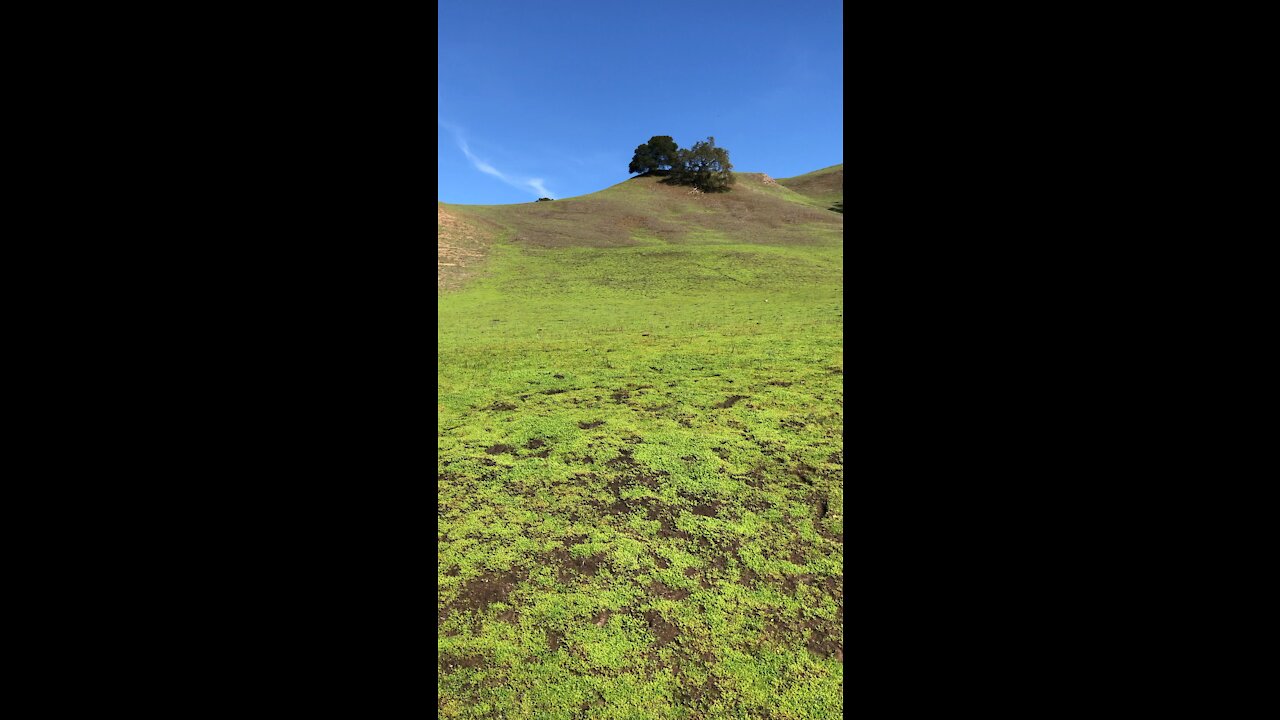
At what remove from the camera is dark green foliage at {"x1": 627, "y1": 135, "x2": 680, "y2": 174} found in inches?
1853

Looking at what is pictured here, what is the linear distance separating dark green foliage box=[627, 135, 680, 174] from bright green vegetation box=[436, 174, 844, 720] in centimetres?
4005

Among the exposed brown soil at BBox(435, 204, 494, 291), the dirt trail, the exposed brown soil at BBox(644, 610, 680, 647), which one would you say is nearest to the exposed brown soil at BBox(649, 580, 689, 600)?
the exposed brown soil at BBox(644, 610, 680, 647)

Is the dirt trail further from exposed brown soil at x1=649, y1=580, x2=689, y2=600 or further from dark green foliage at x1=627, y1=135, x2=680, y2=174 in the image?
dark green foliage at x1=627, y1=135, x2=680, y2=174

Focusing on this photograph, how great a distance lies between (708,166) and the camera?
4244cm

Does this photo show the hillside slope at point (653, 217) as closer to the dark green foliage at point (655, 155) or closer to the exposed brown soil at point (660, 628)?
the dark green foliage at point (655, 155)

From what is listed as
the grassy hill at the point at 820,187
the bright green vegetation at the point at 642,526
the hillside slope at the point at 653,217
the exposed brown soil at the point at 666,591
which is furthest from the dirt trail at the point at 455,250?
the grassy hill at the point at 820,187
